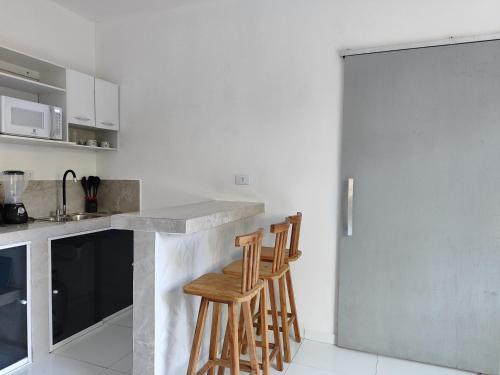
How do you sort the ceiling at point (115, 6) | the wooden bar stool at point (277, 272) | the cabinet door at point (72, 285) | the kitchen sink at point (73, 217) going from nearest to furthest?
the wooden bar stool at point (277, 272), the cabinet door at point (72, 285), the kitchen sink at point (73, 217), the ceiling at point (115, 6)

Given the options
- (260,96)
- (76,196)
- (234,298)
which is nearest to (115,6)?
(260,96)

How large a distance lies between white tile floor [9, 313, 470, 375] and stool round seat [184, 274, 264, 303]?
817 mm

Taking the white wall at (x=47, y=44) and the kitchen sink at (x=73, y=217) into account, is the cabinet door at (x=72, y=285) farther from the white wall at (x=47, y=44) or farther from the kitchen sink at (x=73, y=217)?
the white wall at (x=47, y=44)

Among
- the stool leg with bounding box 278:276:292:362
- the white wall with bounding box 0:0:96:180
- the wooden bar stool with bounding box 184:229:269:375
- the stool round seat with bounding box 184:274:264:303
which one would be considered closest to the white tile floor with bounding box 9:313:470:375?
the stool leg with bounding box 278:276:292:362

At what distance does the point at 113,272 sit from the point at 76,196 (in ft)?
2.89

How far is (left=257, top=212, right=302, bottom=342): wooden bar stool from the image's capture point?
7.67 ft

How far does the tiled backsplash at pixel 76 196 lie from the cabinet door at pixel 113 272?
0.41 meters

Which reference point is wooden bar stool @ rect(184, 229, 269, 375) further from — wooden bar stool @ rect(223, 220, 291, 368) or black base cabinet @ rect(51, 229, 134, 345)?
black base cabinet @ rect(51, 229, 134, 345)

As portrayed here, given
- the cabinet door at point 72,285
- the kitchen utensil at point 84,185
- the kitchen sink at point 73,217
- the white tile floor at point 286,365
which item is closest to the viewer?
the white tile floor at point 286,365

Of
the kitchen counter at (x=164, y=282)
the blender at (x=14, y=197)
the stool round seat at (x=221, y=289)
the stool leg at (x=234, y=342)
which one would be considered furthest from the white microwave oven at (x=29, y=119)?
the stool leg at (x=234, y=342)

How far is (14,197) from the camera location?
102 inches

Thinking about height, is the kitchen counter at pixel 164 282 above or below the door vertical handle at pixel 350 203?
below

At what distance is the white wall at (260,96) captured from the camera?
251 centimetres

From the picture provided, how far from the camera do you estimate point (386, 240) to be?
245 cm
